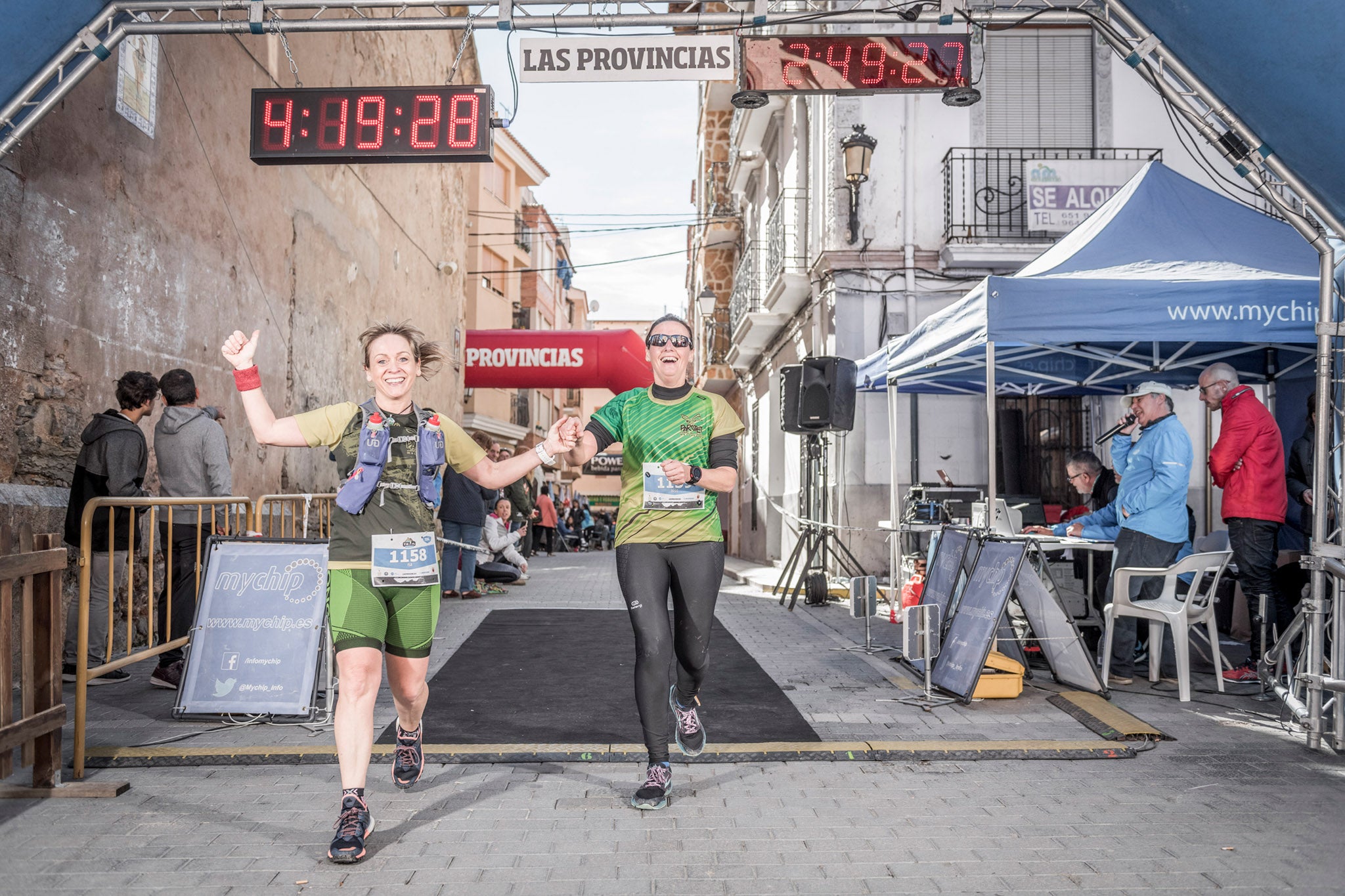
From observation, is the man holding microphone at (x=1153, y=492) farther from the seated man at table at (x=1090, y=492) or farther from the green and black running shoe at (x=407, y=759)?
the green and black running shoe at (x=407, y=759)

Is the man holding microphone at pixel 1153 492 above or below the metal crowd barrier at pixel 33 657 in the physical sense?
above

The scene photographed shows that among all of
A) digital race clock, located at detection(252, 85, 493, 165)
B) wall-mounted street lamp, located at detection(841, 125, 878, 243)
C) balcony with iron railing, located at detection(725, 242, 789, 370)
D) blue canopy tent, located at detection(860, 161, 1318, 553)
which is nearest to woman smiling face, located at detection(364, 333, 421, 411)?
digital race clock, located at detection(252, 85, 493, 165)

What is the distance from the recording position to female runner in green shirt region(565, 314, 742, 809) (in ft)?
14.7

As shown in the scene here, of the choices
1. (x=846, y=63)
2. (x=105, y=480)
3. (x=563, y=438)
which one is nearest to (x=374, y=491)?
(x=563, y=438)

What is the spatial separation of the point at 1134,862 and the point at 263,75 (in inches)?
438

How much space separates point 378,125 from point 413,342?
3.91 m

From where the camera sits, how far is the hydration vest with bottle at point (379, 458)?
13.4 ft

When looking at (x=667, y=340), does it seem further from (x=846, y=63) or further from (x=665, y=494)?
(x=846, y=63)

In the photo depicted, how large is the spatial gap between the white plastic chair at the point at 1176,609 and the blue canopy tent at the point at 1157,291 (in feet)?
3.40

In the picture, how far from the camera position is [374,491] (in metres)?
4.14

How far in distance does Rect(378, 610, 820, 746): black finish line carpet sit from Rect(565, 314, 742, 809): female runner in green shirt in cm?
106

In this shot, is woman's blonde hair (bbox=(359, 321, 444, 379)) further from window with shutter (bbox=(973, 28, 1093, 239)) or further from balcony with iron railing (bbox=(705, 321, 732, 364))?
balcony with iron railing (bbox=(705, 321, 732, 364))

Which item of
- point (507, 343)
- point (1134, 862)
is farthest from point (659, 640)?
point (507, 343)

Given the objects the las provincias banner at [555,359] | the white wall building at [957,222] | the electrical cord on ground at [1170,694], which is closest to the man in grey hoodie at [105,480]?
the electrical cord on ground at [1170,694]
